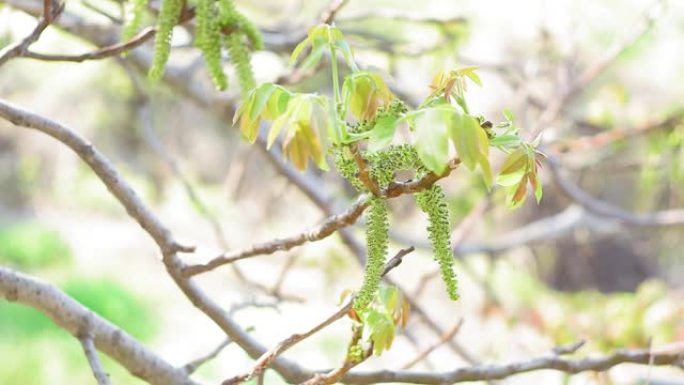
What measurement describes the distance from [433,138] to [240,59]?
267 mm

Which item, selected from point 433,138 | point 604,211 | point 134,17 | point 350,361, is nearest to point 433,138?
point 433,138

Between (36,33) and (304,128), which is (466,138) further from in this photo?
(36,33)

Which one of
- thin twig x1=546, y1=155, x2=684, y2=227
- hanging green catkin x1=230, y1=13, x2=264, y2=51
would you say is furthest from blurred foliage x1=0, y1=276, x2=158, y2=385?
hanging green catkin x1=230, y1=13, x2=264, y2=51

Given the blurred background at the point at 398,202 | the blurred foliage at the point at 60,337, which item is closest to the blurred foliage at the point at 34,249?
the blurred background at the point at 398,202

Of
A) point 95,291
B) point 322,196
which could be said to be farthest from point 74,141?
point 95,291

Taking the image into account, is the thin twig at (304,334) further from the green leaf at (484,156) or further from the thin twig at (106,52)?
the thin twig at (106,52)

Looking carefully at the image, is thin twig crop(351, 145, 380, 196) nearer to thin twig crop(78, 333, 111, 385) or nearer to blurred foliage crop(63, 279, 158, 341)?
thin twig crop(78, 333, 111, 385)

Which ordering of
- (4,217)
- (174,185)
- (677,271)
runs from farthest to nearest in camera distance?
(4,217) < (174,185) < (677,271)

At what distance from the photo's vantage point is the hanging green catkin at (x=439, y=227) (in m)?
0.47

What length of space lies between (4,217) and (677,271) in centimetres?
509

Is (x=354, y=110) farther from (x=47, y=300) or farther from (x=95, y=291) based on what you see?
(x=95, y=291)

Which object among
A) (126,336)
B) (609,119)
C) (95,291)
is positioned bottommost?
(126,336)

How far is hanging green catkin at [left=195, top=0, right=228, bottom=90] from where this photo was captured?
0.62 metres

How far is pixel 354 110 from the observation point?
48cm
